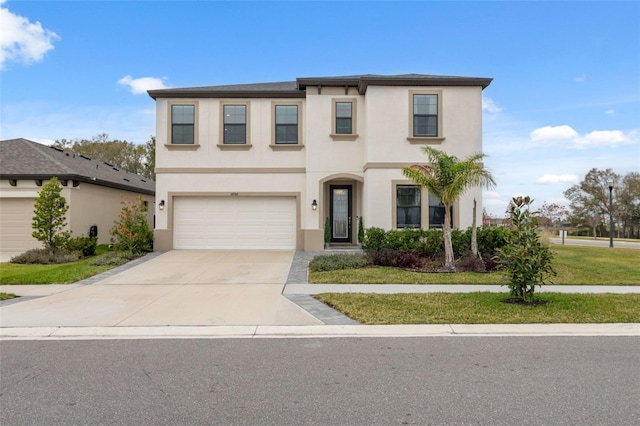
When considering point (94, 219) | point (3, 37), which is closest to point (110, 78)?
point (94, 219)

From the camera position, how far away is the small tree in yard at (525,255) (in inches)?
296

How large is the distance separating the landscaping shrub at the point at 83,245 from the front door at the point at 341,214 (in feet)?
31.0

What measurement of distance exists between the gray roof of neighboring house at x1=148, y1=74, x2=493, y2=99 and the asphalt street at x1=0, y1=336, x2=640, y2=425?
11.4 m

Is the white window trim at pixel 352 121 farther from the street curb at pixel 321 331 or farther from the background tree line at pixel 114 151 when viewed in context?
the background tree line at pixel 114 151

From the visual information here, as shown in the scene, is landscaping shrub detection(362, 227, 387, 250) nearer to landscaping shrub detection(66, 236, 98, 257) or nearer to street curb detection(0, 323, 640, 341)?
street curb detection(0, 323, 640, 341)

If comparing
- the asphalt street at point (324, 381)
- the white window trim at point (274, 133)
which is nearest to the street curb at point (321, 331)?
the asphalt street at point (324, 381)

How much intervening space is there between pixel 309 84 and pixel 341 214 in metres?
5.47

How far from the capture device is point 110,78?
1962 cm

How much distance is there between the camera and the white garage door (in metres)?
16.6

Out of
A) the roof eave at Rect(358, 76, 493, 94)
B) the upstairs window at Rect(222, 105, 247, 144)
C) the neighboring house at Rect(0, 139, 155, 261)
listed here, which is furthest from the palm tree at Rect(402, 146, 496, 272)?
the neighboring house at Rect(0, 139, 155, 261)

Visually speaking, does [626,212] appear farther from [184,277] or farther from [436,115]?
[184,277]

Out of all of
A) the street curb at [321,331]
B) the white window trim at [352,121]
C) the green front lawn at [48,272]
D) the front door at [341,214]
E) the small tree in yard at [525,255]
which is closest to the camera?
the street curb at [321,331]

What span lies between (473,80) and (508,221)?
27.3 feet

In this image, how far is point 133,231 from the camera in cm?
1501
